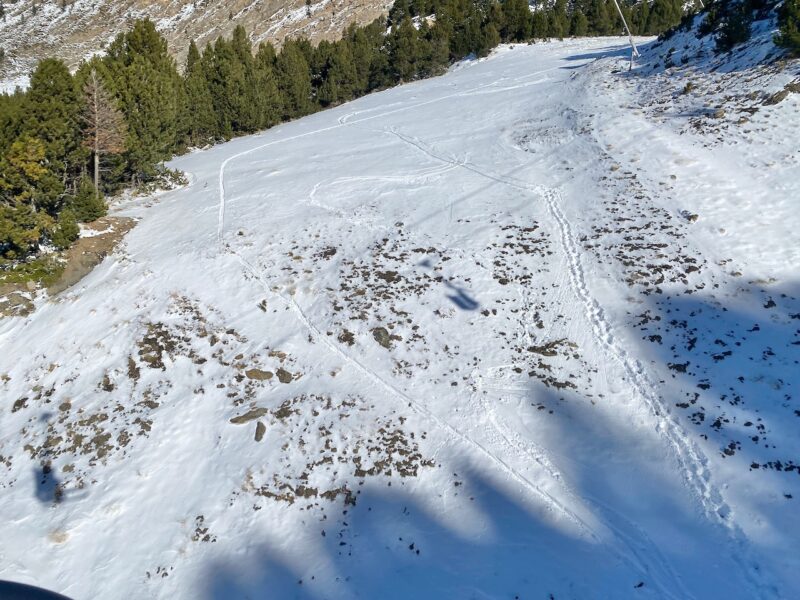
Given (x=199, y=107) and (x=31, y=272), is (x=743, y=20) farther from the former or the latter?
(x=31, y=272)

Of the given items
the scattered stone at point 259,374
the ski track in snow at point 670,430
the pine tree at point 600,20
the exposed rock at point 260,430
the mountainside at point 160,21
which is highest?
the mountainside at point 160,21

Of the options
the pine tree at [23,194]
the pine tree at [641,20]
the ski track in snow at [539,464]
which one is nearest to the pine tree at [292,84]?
the pine tree at [23,194]

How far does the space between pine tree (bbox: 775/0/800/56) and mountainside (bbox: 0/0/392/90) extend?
96.1 metres

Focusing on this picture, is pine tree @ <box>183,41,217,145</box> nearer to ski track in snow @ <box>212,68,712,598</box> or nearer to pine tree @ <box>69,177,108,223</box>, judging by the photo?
pine tree @ <box>69,177,108,223</box>

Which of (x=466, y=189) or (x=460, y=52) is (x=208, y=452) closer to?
(x=466, y=189)

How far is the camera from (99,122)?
970 inches

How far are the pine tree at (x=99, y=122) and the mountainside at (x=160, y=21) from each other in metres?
92.3

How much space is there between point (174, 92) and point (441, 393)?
96.5 ft

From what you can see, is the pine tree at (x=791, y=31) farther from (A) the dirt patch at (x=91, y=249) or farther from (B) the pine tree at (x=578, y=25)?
(B) the pine tree at (x=578, y=25)

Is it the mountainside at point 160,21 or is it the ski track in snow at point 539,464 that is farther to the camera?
the mountainside at point 160,21

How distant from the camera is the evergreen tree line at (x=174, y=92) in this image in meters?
21.7

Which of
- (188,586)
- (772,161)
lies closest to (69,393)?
(188,586)

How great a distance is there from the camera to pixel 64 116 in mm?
23969

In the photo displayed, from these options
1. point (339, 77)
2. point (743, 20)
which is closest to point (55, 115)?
point (743, 20)
